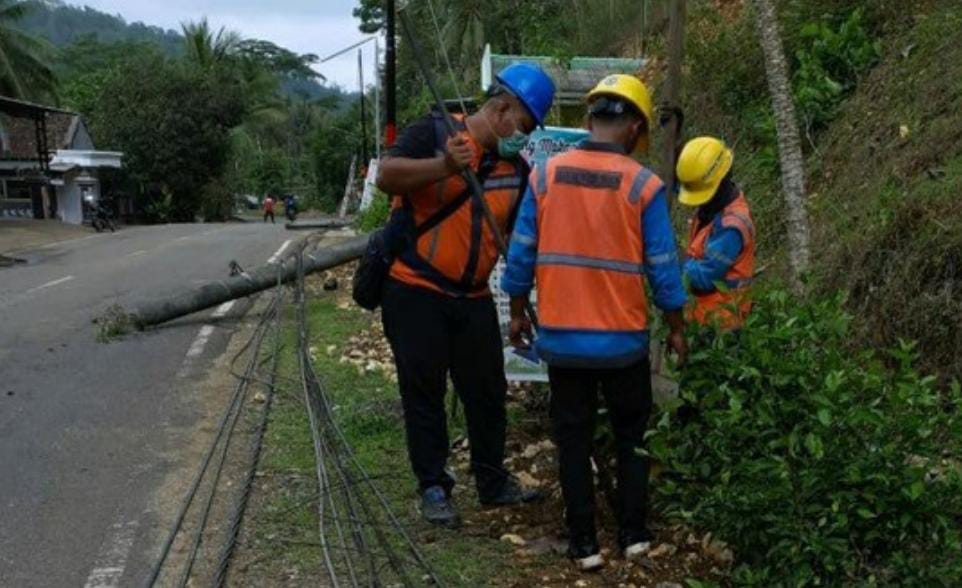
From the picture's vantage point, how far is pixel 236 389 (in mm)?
7141

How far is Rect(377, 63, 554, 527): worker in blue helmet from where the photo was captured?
388 centimetres

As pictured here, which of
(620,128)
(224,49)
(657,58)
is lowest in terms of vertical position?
(620,128)

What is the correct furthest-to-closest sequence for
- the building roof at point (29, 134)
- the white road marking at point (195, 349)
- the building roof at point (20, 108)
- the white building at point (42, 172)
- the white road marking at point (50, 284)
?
1. the building roof at point (29, 134)
2. the white building at point (42, 172)
3. the building roof at point (20, 108)
4. the white road marking at point (50, 284)
5. the white road marking at point (195, 349)

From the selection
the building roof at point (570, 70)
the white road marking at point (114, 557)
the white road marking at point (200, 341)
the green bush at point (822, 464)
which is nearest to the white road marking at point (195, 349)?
the white road marking at point (200, 341)

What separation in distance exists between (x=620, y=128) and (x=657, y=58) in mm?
10967

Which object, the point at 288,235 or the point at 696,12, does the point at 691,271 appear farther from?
the point at 288,235

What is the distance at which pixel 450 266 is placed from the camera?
13.3 feet

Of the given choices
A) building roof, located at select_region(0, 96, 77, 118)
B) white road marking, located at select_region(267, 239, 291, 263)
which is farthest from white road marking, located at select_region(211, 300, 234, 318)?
→ building roof, located at select_region(0, 96, 77, 118)

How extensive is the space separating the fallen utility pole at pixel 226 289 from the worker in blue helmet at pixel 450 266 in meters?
5.12

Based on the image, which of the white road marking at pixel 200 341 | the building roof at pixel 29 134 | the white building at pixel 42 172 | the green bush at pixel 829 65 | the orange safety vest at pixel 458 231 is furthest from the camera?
the building roof at pixel 29 134

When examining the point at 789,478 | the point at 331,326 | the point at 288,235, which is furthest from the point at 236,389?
the point at 288,235

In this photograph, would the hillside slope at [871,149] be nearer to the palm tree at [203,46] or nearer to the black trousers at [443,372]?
the black trousers at [443,372]

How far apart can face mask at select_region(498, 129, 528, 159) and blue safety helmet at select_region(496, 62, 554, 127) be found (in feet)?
0.32

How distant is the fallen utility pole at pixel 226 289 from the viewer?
9641mm
